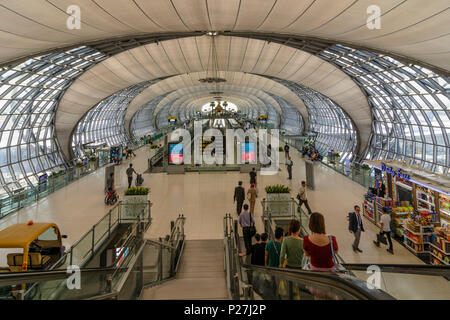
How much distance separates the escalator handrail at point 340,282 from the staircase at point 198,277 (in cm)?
257

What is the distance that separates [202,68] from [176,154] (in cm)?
1945

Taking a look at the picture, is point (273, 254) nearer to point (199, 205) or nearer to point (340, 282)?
point (340, 282)

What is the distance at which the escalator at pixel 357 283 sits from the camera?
1.99 metres

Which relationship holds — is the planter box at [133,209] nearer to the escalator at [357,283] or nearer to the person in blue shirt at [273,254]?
the person in blue shirt at [273,254]

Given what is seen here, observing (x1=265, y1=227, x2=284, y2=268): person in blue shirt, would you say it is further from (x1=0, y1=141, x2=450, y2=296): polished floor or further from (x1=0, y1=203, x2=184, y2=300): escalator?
(x1=0, y1=141, x2=450, y2=296): polished floor

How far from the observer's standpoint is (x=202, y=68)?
1330 inches

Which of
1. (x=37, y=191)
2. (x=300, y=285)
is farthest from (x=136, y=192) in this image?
(x=300, y=285)

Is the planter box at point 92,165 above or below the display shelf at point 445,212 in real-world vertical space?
above

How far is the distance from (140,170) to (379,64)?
68.1 feet

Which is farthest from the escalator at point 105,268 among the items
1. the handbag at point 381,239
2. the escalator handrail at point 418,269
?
the handbag at point 381,239

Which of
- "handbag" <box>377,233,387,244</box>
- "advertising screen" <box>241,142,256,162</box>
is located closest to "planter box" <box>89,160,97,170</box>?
"advertising screen" <box>241,142,256,162</box>

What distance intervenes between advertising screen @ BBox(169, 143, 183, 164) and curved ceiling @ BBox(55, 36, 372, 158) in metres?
12.3
